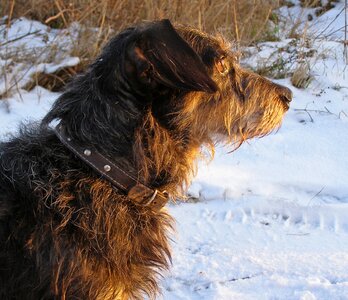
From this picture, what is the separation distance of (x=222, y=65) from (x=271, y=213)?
2.05 meters

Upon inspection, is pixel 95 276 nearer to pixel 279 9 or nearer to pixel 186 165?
pixel 186 165

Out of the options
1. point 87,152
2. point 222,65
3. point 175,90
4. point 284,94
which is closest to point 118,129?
point 87,152

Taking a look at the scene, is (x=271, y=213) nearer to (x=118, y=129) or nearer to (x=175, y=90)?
(x=175, y=90)

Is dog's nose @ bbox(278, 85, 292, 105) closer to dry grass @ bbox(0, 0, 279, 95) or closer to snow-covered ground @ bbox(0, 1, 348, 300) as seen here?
snow-covered ground @ bbox(0, 1, 348, 300)

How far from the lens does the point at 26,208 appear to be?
282 cm

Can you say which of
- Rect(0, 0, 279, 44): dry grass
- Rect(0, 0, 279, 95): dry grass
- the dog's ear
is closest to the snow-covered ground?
Rect(0, 0, 279, 95): dry grass

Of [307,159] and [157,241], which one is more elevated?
[157,241]

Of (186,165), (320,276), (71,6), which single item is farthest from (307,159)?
(71,6)

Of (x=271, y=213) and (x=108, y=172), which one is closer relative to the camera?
(x=108, y=172)

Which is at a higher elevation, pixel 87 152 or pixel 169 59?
pixel 169 59

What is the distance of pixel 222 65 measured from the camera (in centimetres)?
316

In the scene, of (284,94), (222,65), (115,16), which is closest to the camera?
(222,65)

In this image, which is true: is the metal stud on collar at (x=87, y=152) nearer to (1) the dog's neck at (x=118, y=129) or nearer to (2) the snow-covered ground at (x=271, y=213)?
(1) the dog's neck at (x=118, y=129)

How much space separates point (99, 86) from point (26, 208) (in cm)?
69
